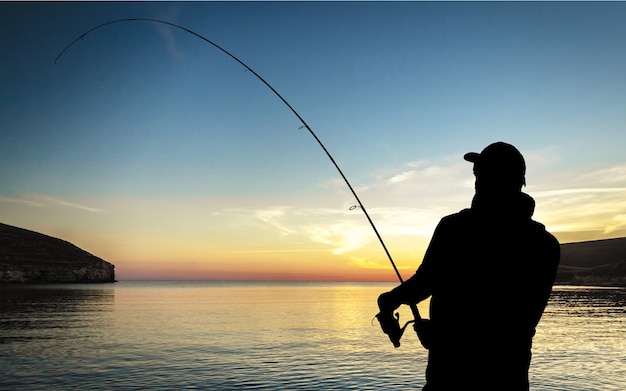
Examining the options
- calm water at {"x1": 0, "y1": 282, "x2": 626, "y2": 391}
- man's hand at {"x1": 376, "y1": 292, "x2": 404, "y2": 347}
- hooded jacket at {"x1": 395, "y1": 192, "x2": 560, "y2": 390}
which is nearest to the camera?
hooded jacket at {"x1": 395, "y1": 192, "x2": 560, "y2": 390}

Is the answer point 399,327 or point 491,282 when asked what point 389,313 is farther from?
point 491,282

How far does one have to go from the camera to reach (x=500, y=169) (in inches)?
114

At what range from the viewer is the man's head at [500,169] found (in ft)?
9.47

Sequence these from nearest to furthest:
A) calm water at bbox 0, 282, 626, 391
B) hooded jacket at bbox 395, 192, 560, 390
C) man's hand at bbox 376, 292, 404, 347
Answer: hooded jacket at bbox 395, 192, 560, 390
man's hand at bbox 376, 292, 404, 347
calm water at bbox 0, 282, 626, 391

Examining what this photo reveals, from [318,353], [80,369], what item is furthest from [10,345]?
[318,353]

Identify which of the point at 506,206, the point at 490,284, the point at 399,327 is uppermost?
the point at 506,206

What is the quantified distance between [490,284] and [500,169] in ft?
2.10

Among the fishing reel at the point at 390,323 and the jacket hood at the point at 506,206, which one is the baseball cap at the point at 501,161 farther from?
the fishing reel at the point at 390,323

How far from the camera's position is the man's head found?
289cm

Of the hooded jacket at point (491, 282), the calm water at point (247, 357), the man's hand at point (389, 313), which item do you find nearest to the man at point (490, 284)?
the hooded jacket at point (491, 282)

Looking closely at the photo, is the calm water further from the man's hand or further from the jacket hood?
the jacket hood

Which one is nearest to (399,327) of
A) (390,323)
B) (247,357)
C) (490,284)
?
(390,323)

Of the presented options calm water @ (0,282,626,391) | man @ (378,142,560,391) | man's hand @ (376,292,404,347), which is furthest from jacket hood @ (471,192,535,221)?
calm water @ (0,282,626,391)

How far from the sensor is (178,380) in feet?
70.9
